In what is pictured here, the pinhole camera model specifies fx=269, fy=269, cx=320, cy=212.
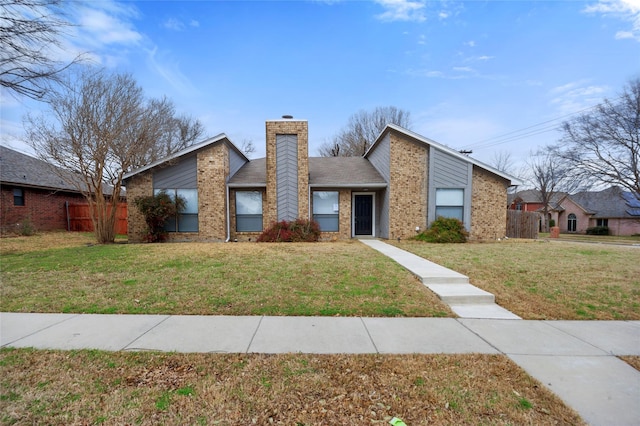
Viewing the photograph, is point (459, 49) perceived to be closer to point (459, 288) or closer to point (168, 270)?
point (459, 288)

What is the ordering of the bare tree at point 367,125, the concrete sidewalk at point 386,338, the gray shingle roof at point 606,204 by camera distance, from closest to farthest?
the concrete sidewalk at point 386,338 < the bare tree at point 367,125 < the gray shingle roof at point 606,204

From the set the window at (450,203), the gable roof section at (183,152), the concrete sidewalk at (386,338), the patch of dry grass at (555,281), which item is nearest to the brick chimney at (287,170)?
the gable roof section at (183,152)

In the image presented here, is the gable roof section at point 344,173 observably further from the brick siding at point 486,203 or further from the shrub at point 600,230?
the shrub at point 600,230

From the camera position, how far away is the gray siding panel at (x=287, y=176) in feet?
40.1

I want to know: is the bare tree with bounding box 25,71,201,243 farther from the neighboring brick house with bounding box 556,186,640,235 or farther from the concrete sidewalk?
the neighboring brick house with bounding box 556,186,640,235

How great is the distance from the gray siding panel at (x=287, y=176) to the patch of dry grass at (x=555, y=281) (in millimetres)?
5977

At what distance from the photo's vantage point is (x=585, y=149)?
2241 cm

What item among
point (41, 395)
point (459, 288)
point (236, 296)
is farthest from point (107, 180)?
point (459, 288)

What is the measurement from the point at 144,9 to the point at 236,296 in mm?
9066

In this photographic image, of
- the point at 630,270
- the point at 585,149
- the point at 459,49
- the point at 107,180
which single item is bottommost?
the point at 630,270

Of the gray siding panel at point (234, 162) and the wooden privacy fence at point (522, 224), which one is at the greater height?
the gray siding panel at point (234, 162)

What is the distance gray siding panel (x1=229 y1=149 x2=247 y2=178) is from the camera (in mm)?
13359

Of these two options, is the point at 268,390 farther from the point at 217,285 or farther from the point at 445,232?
the point at 445,232

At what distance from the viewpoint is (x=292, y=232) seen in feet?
38.7
